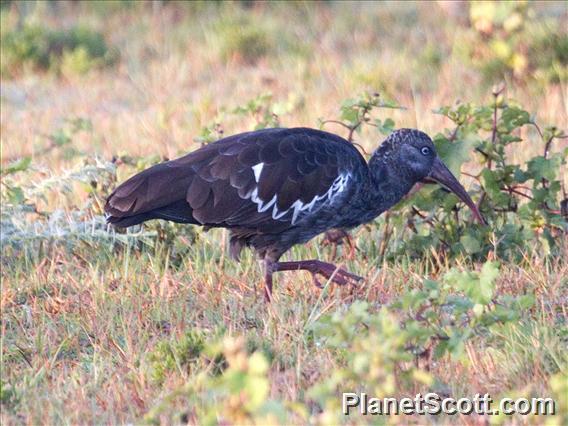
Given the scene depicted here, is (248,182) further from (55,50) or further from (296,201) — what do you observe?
(55,50)

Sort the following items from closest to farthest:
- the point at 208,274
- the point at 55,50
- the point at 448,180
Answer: the point at 208,274 < the point at 448,180 < the point at 55,50

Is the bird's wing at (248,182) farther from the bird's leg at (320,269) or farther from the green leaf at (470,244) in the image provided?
the green leaf at (470,244)

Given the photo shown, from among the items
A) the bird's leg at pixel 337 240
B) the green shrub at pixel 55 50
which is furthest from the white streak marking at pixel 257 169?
the green shrub at pixel 55 50

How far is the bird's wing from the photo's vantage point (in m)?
5.70

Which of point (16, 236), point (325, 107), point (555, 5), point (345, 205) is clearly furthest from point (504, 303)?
point (555, 5)

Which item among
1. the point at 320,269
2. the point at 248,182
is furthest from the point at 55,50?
the point at 320,269

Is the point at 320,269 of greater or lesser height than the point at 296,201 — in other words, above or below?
below

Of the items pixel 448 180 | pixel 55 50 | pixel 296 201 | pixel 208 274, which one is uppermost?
pixel 55 50

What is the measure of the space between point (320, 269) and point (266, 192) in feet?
1.50

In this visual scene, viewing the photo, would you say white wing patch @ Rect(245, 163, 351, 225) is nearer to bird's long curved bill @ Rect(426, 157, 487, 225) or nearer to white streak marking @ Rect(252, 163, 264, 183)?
white streak marking @ Rect(252, 163, 264, 183)

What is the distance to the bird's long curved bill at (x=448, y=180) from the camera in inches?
245

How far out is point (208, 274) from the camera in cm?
611

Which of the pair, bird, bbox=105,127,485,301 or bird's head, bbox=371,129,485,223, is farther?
bird's head, bbox=371,129,485,223

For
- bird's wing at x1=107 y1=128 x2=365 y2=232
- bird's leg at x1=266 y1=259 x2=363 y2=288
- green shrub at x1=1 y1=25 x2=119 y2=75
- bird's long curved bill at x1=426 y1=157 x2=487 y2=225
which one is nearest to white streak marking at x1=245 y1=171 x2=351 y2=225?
bird's wing at x1=107 y1=128 x2=365 y2=232
